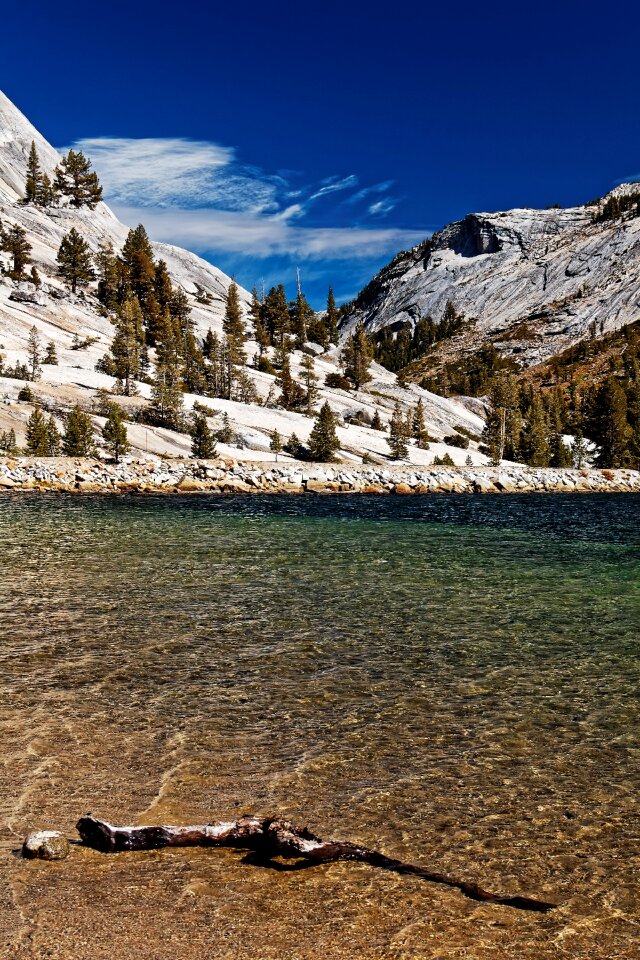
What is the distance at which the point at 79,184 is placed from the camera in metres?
142

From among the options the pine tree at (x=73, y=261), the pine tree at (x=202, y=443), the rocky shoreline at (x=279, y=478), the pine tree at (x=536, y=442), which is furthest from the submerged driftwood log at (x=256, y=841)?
the pine tree at (x=73, y=261)

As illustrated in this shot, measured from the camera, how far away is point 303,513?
42.2m

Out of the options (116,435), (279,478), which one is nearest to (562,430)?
(279,478)

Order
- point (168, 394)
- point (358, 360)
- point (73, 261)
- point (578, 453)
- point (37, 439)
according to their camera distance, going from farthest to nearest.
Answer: point (358, 360)
point (73, 261)
point (578, 453)
point (168, 394)
point (37, 439)

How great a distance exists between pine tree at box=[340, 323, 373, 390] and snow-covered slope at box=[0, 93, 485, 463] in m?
3.23

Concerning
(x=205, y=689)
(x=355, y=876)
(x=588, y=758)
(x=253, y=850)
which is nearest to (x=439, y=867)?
(x=355, y=876)

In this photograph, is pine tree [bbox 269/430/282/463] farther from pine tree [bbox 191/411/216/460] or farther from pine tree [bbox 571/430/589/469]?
pine tree [bbox 571/430/589/469]

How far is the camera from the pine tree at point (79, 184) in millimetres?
141625

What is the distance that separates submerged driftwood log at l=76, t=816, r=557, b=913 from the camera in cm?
571

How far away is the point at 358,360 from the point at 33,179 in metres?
86.9

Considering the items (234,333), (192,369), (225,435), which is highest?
(234,333)

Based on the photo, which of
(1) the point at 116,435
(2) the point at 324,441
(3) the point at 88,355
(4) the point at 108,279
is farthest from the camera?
(4) the point at 108,279

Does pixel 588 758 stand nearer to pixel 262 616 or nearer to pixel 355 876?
pixel 355 876

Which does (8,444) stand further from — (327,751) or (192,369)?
(327,751)
